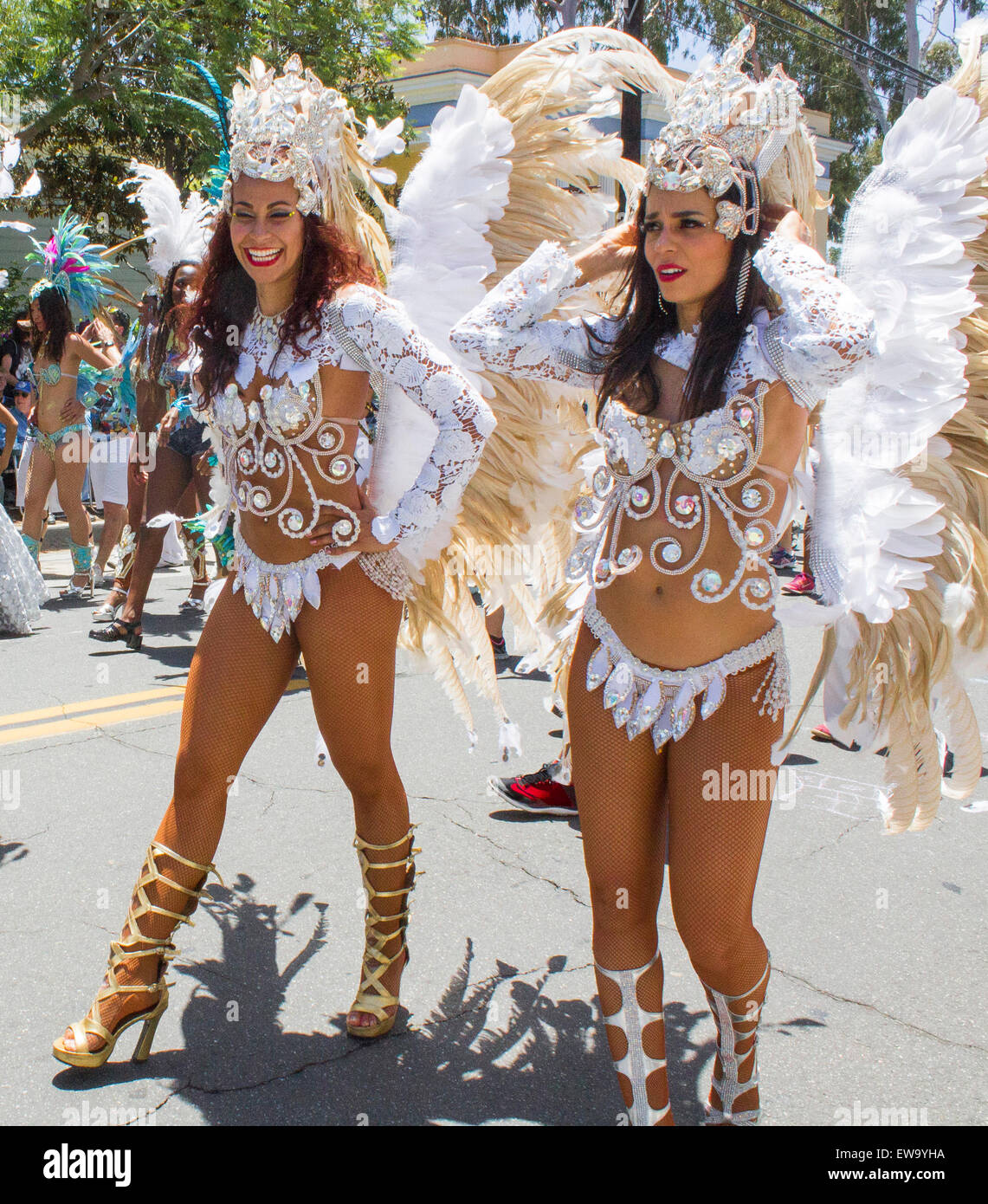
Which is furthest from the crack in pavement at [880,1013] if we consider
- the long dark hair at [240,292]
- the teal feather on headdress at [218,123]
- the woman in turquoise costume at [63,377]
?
the woman in turquoise costume at [63,377]

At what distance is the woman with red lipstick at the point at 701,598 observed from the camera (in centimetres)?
211

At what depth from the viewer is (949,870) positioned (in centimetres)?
397

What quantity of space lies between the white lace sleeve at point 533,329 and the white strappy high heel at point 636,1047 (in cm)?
121

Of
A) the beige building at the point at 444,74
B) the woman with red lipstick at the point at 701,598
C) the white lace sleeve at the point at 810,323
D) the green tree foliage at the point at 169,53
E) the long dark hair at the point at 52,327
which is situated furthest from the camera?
the beige building at the point at 444,74

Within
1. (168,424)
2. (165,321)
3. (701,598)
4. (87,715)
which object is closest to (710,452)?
(701,598)

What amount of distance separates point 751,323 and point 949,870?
8.31 ft

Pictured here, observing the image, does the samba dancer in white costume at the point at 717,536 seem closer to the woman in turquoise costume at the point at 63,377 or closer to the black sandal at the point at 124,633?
the black sandal at the point at 124,633

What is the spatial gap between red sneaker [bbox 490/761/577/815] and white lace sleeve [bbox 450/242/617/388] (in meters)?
2.22

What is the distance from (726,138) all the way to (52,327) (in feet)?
23.1


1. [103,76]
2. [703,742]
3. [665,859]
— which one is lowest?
[665,859]

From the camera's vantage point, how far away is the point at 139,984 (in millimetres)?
2559

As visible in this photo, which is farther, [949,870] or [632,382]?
[949,870]

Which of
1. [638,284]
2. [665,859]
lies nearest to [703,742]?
[665,859]
